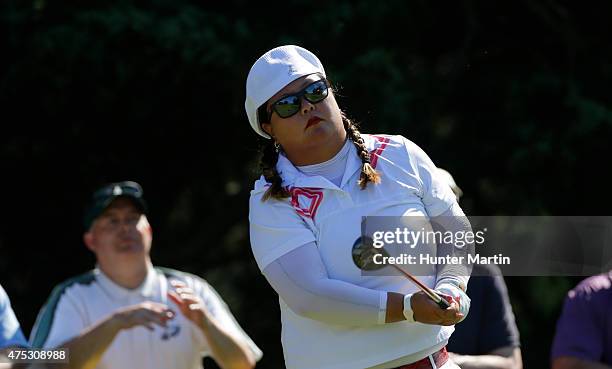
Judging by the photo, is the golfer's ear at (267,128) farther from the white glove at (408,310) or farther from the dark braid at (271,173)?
the white glove at (408,310)

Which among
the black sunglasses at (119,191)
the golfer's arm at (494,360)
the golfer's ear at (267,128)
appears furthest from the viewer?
the black sunglasses at (119,191)

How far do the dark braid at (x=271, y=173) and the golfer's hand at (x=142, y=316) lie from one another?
122 cm

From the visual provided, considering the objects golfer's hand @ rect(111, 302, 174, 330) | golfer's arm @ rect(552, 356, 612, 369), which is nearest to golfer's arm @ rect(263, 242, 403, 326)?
golfer's hand @ rect(111, 302, 174, 330)

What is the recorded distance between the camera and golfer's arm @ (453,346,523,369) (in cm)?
410

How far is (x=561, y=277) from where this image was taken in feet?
21.5

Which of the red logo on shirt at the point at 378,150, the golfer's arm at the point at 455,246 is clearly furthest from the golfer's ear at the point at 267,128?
the golfer's arm at the point at 455,246

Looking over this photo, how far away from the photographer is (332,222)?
3088 mm

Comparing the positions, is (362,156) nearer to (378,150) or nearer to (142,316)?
(378,150)

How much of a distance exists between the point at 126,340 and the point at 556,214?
2954 millimetres

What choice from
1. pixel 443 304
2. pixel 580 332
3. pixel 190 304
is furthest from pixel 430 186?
pixel 190 304

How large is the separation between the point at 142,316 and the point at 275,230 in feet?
4.72


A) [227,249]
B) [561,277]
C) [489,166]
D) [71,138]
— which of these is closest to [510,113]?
[489,166]

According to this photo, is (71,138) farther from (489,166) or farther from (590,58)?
(590,58)

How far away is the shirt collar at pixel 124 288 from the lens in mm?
4871
